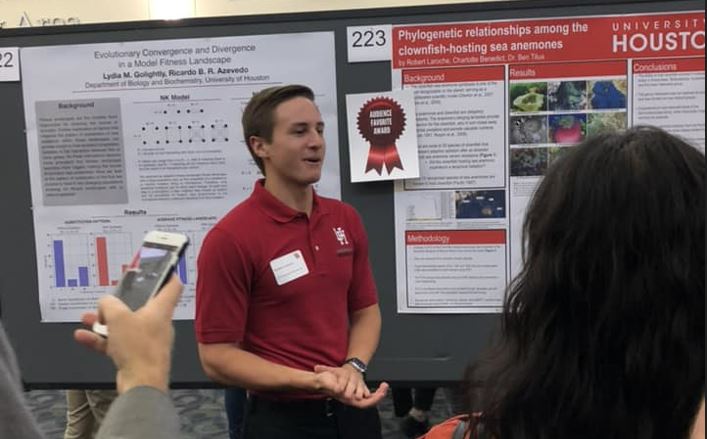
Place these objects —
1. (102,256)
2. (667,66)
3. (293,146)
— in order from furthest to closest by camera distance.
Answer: (102,256)
(667,66)
(293,146)

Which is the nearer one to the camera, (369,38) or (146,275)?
(146,275)

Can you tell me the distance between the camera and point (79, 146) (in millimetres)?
2541

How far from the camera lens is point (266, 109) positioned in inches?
82.6

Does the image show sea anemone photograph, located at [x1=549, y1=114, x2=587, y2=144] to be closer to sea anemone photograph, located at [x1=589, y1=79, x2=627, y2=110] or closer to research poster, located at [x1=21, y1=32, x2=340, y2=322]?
sea anemone photograph, located at [x1=589, y1=79, x2=627, y2=110]

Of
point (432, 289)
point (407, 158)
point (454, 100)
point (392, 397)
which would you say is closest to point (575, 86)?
point (454, 100)

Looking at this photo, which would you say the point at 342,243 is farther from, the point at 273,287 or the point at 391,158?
the point at 391,158

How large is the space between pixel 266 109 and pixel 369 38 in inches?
21.3

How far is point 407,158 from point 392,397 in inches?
99.6

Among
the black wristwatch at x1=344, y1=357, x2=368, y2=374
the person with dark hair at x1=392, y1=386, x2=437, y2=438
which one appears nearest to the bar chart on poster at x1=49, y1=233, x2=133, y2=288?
the black wristwatch at x1=344, y1=357, x2=368, y2=374

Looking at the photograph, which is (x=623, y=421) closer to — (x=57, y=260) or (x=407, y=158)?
(x=407, y=158)

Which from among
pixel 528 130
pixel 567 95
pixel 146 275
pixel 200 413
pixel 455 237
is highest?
pixel 567 95

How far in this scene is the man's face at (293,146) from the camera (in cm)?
207

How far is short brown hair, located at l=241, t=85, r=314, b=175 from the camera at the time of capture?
6.85 ft

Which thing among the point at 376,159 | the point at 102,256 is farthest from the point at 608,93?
the point at 102,256
